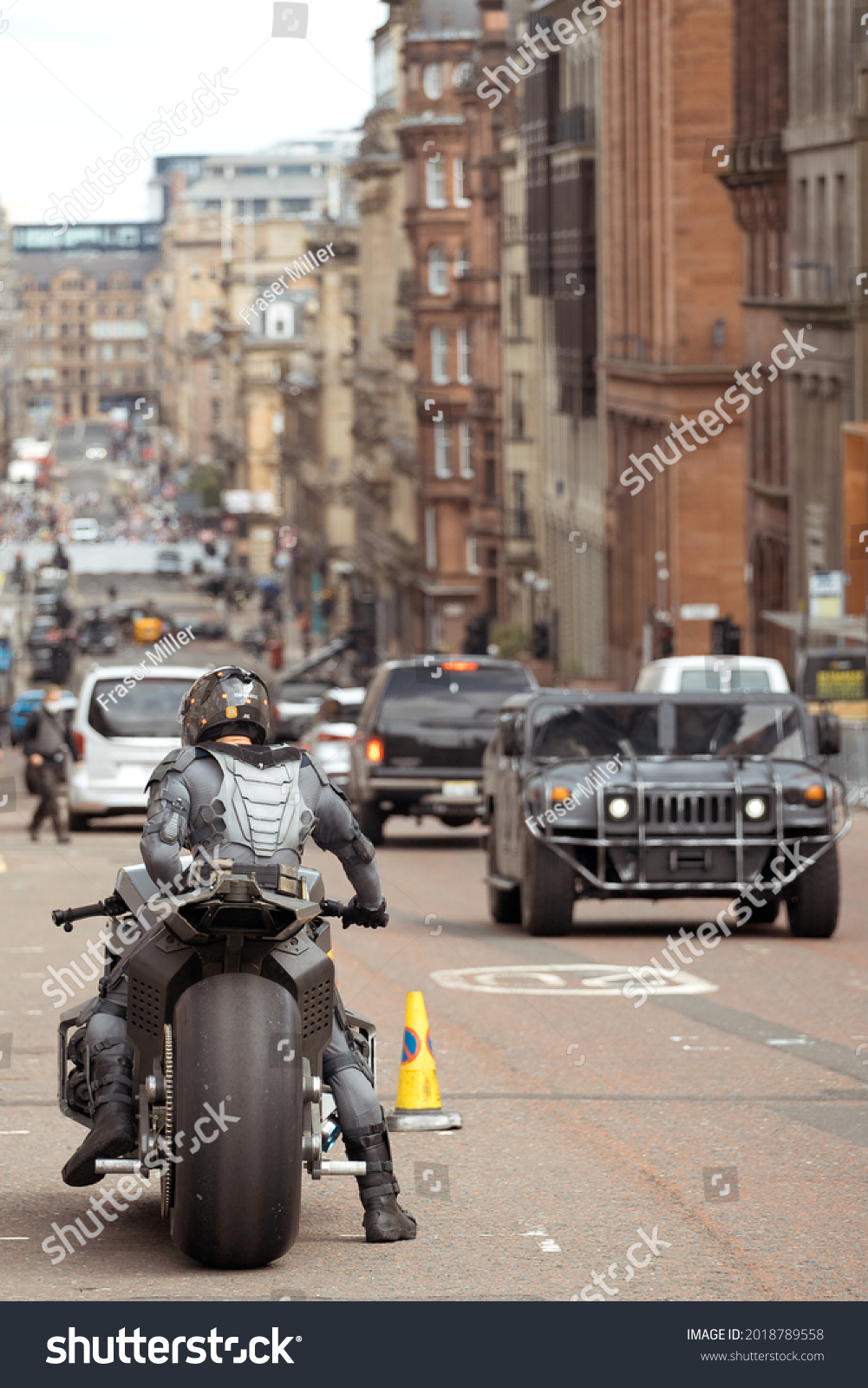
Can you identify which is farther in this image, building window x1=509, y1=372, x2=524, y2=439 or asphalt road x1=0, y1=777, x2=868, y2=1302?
building window x1=509, y1=372, x2=524, y2=439

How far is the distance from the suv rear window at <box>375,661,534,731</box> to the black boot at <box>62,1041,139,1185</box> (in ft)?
61.1

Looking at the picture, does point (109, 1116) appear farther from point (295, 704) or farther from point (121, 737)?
point (295, 704)

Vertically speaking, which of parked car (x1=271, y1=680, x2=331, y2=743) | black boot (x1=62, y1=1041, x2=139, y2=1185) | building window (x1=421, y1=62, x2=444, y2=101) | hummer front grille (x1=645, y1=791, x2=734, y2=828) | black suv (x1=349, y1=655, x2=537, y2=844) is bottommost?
parked car (x1=271, y1=680, x2=331, y2=743)

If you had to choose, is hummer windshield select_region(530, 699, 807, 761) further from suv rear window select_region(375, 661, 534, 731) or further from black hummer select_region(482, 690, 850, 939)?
suv rear window select_region(375, 661, 534, 731)

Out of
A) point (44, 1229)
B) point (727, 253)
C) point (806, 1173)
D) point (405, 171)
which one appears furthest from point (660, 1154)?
point (405, 171)

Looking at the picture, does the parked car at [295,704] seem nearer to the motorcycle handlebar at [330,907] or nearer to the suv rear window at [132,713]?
the suv rear window at [132,713]

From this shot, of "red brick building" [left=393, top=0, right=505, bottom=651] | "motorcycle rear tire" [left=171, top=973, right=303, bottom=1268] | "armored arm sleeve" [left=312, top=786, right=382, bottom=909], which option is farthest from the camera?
"red brick building" [left=393, top=0, right=505, bottom=651]

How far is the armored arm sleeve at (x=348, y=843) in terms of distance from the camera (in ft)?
24.8

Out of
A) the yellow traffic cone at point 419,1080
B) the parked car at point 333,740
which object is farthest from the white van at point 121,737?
the yellow traffic cone at point 419,1080

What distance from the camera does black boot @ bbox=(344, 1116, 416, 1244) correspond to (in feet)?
24.6

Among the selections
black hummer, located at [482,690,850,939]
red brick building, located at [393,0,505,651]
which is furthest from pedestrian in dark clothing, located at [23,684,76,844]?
red brick building, located at [393,0,505,651]

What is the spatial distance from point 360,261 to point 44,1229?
10863 centimetres

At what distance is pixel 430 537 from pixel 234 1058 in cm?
8421
